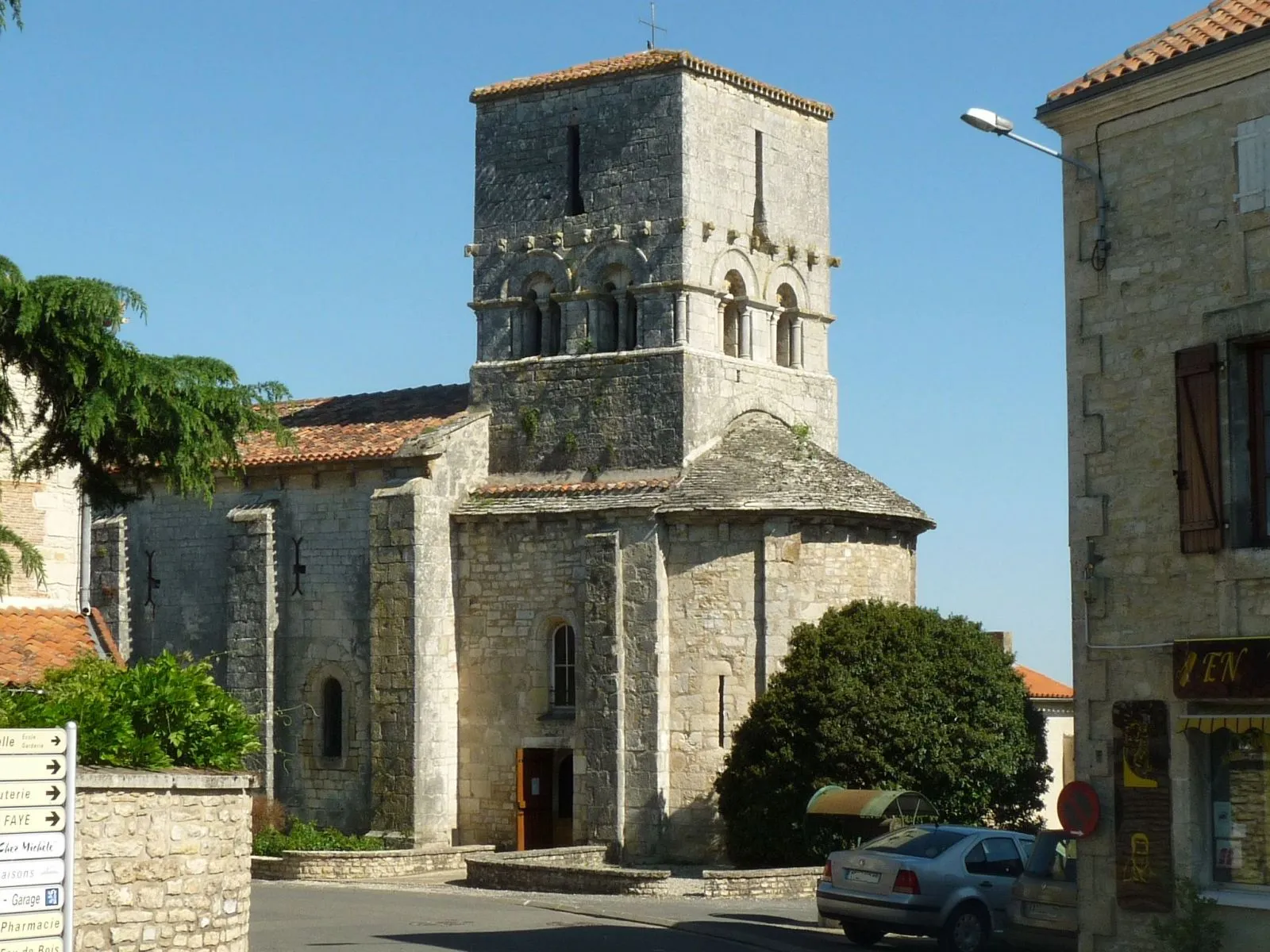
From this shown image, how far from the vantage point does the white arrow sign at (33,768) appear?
40.7 ft

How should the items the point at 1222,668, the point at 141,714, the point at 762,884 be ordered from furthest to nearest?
1. the point at 762,884
2. the point at 141,714
3. the point at 1222,668

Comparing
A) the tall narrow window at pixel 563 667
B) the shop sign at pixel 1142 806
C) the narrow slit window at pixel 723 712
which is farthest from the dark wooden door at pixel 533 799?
the shop sign at pixel 1142 806

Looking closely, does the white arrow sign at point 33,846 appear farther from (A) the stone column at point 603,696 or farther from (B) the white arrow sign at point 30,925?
(A) the stone column at point 603,696

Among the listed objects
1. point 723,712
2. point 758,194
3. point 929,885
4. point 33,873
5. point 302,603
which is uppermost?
point 758,194

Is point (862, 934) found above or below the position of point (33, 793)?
below

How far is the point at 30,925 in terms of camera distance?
12211mm

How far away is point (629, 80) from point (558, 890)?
1469 centimetres

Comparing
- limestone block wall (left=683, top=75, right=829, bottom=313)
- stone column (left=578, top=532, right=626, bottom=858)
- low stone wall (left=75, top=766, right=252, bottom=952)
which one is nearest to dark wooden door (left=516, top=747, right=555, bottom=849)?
stone column (left=578, top=532, right=626, bottom=858)

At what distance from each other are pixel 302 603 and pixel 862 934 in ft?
53.2

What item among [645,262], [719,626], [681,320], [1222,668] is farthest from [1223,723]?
[645,262]

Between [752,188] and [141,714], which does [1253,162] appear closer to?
[141,714]

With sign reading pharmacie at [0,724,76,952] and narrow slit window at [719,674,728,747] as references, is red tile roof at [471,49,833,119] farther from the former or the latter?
sign reading pharmacie at [0,724,76,952]

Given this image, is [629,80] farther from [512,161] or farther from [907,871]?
[907,871]

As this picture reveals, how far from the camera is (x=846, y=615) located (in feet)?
100
